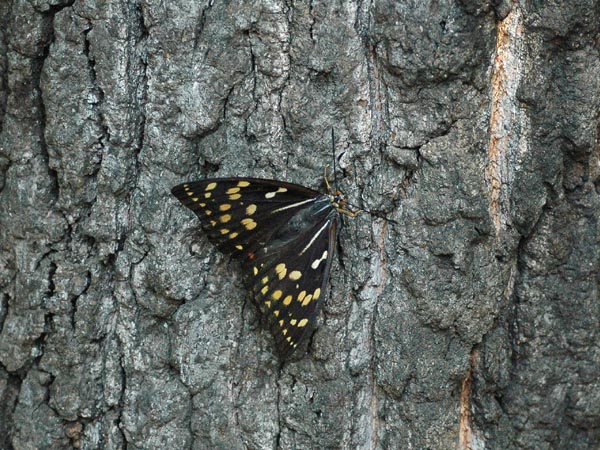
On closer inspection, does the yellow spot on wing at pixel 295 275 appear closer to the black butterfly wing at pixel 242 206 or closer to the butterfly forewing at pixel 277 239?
the butterfly forewing at pixel 277 239

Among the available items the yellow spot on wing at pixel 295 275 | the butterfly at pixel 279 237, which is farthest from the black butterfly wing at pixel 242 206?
the yellow spot on wing at pixel 295 275

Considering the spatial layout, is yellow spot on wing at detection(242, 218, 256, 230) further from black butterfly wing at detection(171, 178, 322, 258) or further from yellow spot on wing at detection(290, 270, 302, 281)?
yellow spot on wing at detection(290, 270, 302, 281)

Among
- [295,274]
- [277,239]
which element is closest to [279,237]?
[277,239]

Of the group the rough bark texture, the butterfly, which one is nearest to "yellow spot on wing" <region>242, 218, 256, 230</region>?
the butterfly

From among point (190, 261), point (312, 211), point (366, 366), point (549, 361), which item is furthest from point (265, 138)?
point (549, 361)

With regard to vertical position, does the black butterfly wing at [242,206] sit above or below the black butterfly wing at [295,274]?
above

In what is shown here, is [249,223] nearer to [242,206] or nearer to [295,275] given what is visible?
[242,206]
